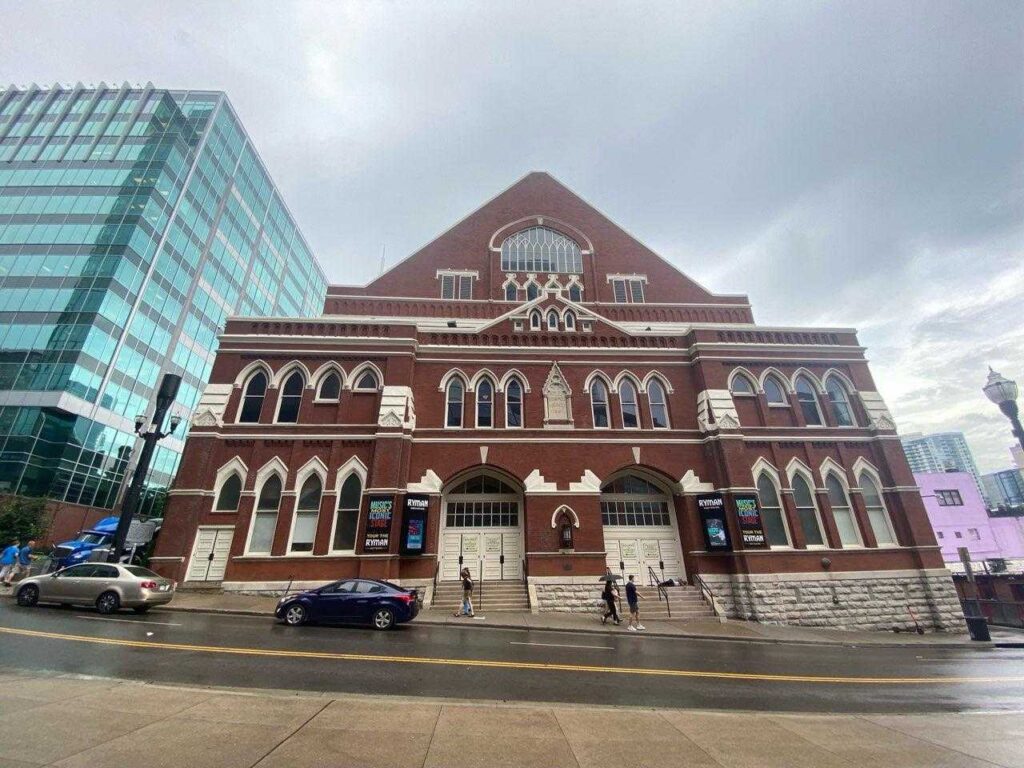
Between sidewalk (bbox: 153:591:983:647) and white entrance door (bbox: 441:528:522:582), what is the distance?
2.17m

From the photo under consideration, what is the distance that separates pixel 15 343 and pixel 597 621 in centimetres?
4712

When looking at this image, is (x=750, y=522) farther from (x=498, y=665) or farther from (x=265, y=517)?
(x=265, y=517)

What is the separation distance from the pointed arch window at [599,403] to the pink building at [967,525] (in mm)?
44430

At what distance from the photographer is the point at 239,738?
484 cm

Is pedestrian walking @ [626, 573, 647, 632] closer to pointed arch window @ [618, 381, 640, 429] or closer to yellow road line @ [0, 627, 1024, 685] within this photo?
yellow road line @ [0, 627, 1024, 685]

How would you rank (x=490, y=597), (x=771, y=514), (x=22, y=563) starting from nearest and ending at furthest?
1. (x=490, y=597)
2. (x=22, y=563)
3. (x=771, y=514)

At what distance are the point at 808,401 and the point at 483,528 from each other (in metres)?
16.7

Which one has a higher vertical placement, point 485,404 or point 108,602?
point 485,404

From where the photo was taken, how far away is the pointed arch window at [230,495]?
18.2m

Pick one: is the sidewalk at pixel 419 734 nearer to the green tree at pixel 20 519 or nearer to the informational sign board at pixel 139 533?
the informational sign board at pixel 139 533

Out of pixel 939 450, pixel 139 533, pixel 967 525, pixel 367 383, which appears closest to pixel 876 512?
pixel 367 383

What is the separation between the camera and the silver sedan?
12.8 m

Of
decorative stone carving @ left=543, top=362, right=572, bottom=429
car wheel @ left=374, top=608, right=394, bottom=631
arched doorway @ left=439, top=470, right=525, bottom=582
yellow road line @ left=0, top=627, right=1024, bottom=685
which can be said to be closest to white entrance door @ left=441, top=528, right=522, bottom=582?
arched doorway @ left=439, top=470, right=525, bottom=582

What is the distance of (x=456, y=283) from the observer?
91.1 ft
